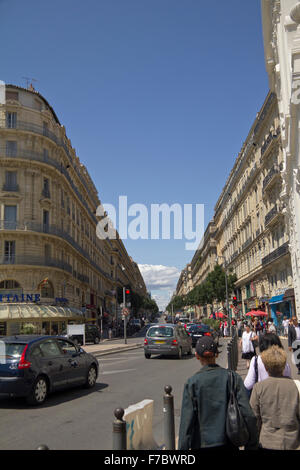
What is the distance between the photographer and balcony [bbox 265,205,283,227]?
36691 mm

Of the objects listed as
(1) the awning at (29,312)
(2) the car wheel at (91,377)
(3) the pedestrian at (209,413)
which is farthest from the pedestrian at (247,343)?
(1) the awning at (29,312)

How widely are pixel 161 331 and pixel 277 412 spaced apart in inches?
654

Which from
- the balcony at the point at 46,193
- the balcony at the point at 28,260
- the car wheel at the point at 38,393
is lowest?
the car wheel at the point at 38,393

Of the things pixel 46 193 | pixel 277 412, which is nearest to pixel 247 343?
pixel 277 412

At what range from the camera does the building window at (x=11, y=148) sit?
37.1 metres

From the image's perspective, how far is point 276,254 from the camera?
3738 centimetres

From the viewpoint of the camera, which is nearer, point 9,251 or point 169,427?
point 169,427

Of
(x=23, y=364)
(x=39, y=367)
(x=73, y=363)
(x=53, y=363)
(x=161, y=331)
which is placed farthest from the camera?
(x=161, y=331)

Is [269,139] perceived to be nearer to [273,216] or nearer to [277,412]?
[273,216]

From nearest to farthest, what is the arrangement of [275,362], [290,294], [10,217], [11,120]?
[275,362]
[290,294]
[10,217]
[11,120]

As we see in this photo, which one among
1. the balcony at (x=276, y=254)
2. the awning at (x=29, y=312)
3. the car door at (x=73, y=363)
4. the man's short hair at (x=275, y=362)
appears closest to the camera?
the man's short hair at (x=275, y=362)

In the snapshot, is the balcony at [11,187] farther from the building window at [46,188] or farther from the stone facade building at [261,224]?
the stone facade building at [261,224]

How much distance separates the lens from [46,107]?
4081cm

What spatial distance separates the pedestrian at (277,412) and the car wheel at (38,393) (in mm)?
6330
